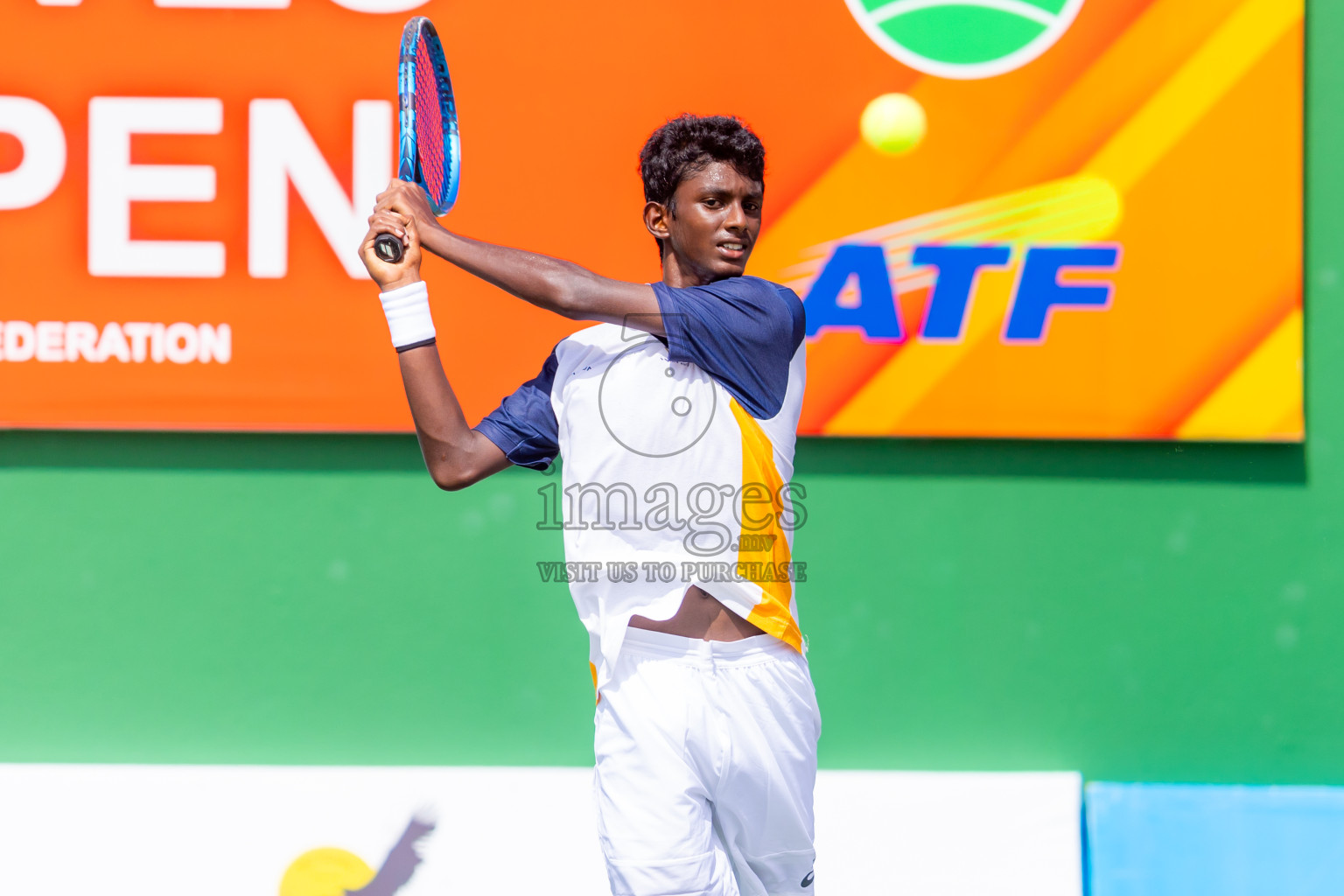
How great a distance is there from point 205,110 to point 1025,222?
2.38 m

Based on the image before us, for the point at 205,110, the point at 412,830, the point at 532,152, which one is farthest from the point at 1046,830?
the point at 205,110

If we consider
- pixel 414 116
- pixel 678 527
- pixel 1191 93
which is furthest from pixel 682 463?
pixel 1191 93

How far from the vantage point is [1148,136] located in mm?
3322

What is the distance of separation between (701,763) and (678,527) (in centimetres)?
41

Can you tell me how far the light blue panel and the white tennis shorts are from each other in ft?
5.53

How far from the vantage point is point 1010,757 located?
11.4ft

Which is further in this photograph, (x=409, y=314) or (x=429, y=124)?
(x=429, y=124)

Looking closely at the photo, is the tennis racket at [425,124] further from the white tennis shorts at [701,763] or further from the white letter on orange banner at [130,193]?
the white letter on orange banner at [130,193]

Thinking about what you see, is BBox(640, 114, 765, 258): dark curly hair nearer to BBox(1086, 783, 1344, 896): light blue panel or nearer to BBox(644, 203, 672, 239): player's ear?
BBox(644, 203, 672, 239): player's ear

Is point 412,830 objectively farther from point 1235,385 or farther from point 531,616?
point 1235,385

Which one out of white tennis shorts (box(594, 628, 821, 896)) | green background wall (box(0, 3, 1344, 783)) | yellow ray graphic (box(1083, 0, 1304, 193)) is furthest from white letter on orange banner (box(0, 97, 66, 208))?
yellow ray graphic (box(1083, 0, 1304, 193))

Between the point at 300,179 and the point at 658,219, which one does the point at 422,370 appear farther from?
the point at 300,179

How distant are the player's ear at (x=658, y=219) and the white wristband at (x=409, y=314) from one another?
1.66 feet

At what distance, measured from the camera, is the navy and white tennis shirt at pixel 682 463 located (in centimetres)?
206
